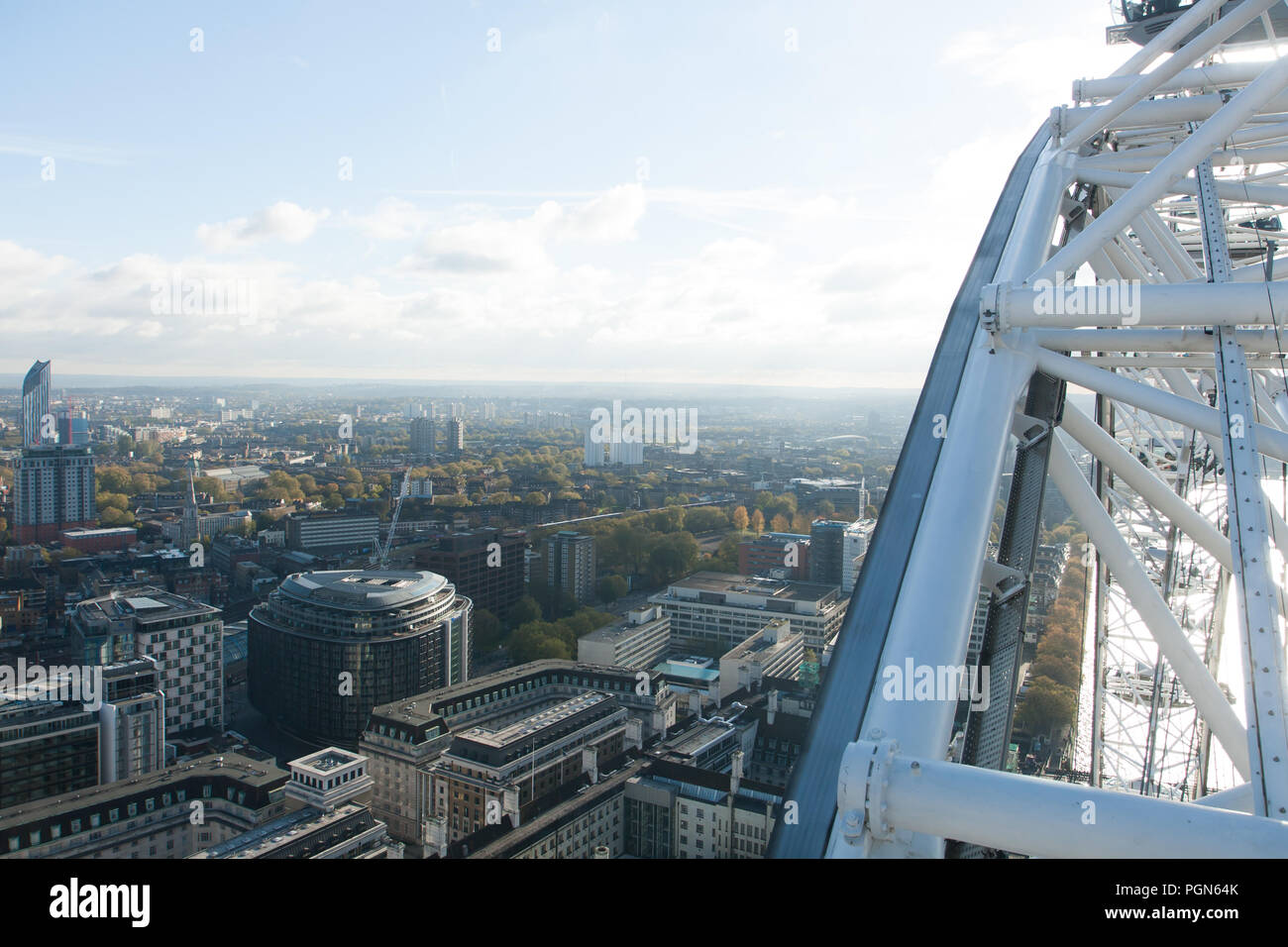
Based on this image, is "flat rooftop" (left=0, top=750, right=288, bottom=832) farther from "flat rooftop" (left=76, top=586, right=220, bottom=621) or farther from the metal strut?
the metal strut

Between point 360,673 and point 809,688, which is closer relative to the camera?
point 809,688

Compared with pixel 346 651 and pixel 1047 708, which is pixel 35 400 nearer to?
pixel 346 651

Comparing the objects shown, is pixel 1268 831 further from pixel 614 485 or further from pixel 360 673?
pixel 614 485

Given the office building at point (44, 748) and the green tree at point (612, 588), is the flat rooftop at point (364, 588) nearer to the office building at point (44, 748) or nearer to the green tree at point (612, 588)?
the office building at point (44, 748)

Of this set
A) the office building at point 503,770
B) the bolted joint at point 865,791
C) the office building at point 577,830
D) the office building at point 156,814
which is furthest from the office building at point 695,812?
the bolted joint at point 865,791
